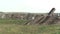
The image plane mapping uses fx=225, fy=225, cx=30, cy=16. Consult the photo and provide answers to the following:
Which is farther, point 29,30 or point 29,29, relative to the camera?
point 29,29

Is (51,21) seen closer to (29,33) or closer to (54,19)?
(54,19)

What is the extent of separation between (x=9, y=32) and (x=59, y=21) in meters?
14.9

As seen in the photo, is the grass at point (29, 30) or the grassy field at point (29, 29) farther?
the grassy field at point (29, 29)

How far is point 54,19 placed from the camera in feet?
124

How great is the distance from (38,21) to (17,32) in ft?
49.2

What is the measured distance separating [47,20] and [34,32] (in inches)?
520

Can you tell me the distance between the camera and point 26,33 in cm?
2433

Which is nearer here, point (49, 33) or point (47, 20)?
point (49, 33)

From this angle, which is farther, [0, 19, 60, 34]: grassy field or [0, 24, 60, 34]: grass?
[0, 19, 60, 34]: grassy field

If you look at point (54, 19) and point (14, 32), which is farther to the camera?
point (54, 19)

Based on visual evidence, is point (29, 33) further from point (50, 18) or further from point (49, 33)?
point (50, 18)

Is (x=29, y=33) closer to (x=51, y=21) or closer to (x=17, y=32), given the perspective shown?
(x=17, y=32)

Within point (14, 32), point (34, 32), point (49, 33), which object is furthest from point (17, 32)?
point (49, 33)

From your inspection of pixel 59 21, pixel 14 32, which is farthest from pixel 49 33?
pixel 59 21
